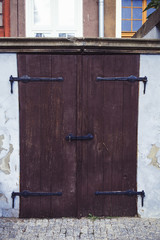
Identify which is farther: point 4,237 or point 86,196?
point 86,196

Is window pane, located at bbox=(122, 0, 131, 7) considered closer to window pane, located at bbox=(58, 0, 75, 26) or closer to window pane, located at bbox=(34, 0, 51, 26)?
window pane, located at bbox=(58, 0, 75, 26)

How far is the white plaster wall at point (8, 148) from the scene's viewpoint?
12.0 feet

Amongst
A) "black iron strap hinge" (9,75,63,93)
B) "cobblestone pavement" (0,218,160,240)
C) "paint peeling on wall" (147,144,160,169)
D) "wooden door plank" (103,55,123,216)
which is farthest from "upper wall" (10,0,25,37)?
"cobblestone pavement" (0,218,160,240)

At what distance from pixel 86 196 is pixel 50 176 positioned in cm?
59

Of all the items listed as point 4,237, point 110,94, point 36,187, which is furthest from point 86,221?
point 110,94

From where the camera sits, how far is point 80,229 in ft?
11.3

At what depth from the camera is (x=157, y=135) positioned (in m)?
3.74

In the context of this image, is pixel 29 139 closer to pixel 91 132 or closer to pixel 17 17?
pixel 91 132

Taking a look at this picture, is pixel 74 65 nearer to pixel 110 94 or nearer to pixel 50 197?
pixel 110 94

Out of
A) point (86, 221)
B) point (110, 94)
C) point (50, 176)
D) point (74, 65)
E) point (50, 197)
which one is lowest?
point (86, 221)

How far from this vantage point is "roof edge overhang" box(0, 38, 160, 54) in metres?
3.52

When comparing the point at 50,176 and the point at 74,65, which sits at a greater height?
A: the point at 74,65

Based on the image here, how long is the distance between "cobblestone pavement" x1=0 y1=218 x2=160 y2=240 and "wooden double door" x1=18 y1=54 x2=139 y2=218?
0.14 m

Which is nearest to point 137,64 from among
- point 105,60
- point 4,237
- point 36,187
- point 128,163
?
point 105,60
